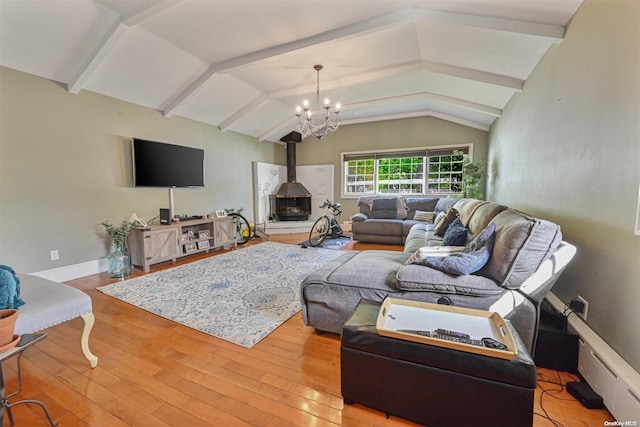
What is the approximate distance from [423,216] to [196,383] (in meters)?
4.95

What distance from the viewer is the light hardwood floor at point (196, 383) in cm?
135

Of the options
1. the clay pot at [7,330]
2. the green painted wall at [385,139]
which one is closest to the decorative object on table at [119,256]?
the clay pot at [7,330]

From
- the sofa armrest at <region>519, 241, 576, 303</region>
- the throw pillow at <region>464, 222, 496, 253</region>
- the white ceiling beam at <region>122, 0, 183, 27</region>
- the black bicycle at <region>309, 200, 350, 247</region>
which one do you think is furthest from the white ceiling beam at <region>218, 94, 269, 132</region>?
the sofa armrest at <region>519, 241, 576, 303</region>

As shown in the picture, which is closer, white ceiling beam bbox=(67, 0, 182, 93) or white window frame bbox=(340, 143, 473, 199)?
white ceiling beam bbox=(67, 0, 182, 93)

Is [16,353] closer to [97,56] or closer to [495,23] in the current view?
[97,56]

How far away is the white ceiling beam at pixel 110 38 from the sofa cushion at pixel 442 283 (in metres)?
3.08

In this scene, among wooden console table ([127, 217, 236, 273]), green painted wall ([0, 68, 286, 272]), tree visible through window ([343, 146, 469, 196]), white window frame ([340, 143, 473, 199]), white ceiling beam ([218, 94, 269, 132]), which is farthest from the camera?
tree visible through window ([343, 146, 469, 196])

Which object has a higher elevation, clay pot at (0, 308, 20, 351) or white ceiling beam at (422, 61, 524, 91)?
Result: white ceiling beam at (422, 61, 524, 91)

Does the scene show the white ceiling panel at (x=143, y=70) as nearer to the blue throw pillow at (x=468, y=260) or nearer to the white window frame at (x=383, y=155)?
the blue throw pillow at (x=468, y=260)

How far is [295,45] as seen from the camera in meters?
3.19

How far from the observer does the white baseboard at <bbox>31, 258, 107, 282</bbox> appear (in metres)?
Answer: 3.31

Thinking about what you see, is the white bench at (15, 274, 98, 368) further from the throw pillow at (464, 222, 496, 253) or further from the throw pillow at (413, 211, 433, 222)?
the throw pillow at (413, 211, 433, 222)

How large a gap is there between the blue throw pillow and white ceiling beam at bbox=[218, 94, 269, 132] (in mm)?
4502

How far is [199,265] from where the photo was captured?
3971 millimetres
